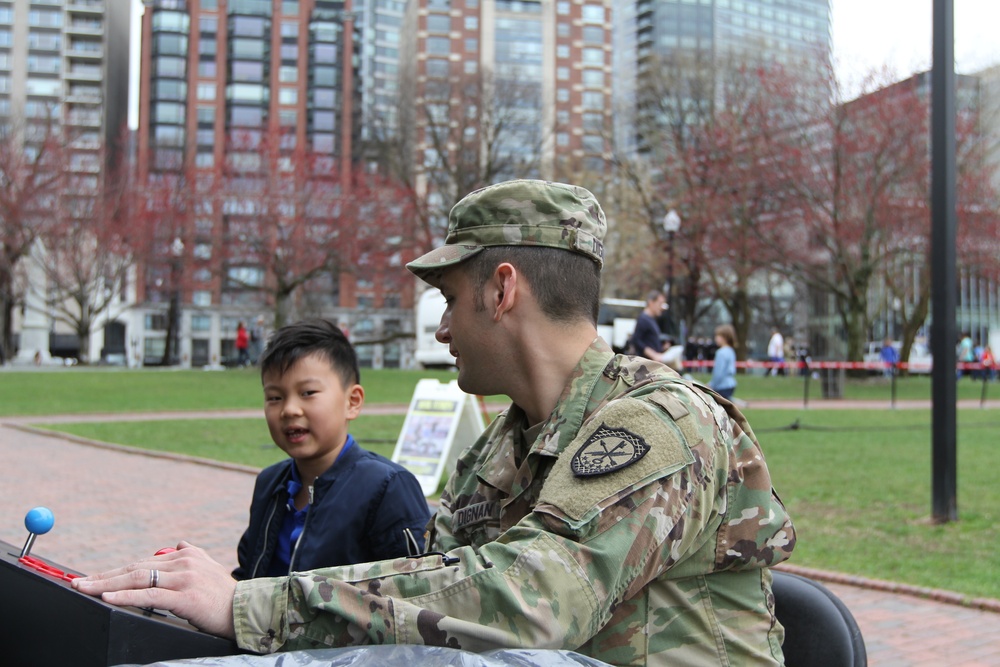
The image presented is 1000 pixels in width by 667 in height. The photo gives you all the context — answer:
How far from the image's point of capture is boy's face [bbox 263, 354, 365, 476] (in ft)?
10.4

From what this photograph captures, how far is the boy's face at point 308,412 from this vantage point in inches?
124

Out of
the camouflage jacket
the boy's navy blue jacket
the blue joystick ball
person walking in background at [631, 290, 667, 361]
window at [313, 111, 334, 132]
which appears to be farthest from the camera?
window at [313, 111, 334, 132]

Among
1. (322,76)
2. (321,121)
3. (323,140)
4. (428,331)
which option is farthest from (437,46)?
(428,331)

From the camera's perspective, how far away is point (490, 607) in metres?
1.44

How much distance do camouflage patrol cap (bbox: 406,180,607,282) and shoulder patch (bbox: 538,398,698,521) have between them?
0.36m

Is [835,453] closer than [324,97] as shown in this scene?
Yes

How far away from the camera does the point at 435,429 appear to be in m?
8.95

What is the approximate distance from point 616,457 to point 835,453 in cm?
1140

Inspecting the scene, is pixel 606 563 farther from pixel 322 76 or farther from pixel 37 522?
pixel 322 76

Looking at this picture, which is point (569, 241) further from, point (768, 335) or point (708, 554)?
point (768, 335)

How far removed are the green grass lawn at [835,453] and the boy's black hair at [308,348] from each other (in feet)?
13.2

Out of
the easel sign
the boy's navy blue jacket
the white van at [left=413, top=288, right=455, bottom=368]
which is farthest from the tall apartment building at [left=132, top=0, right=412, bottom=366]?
the boy's navy blue jacket

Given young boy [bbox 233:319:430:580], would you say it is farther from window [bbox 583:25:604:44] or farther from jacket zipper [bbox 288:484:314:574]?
window [bbox 583:25:604:44]

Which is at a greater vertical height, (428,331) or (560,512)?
(428,331)
